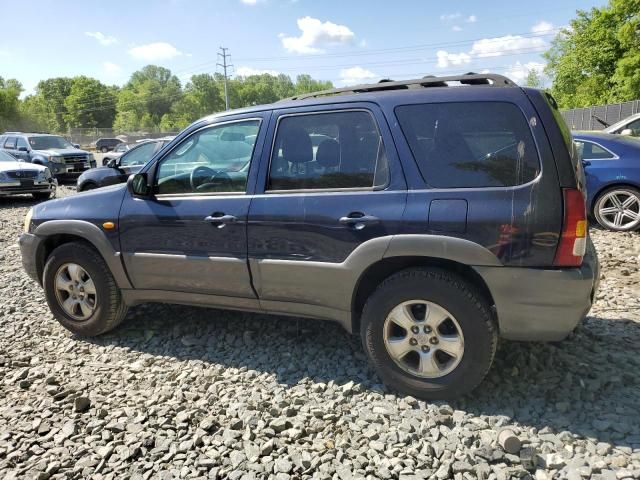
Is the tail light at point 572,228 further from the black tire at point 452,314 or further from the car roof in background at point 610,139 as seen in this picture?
the car roof in background at point 610,139

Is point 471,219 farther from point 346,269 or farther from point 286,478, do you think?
point 286,478

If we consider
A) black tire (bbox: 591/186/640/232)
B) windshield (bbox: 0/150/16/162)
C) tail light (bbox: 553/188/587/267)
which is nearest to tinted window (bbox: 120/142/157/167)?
windshield (bbox: 0/150/16/162)

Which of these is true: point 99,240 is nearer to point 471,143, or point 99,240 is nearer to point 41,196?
point 471,143

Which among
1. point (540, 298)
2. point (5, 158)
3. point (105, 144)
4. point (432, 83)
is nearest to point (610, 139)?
point (432, 83)

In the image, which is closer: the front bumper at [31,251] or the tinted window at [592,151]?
the front bumper at [31,251]

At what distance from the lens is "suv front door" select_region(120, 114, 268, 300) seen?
3416 mm

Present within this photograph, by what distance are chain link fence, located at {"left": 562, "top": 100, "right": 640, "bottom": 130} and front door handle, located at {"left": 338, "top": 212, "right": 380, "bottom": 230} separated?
18.5m

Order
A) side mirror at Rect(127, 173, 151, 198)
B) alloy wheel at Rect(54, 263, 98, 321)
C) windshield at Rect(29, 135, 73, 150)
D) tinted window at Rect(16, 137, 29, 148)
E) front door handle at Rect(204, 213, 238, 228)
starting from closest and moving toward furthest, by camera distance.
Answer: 1. front door handle at Rect(204, 213, 238, 228)
2. side mirror at Rect(127, 173, 151, 198)
3. alloy wheel at Rect(54, 263, 98, 321)
4. tinted window at Rect(16, 137, 29, 148)
5. windshield at Rect(29, 135, 73, 150)

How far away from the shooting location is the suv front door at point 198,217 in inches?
134

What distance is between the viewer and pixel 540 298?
268cm

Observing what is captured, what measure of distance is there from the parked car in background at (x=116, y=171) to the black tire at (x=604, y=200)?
8224mm

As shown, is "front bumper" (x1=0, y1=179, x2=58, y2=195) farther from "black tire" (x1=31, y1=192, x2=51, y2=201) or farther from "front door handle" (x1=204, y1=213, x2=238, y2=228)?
"front door handle" (x1=204, y1=213, x2=238, y2=228)

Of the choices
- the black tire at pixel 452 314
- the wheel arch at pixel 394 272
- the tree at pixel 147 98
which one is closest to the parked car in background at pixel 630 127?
the wheel arch at pixel 394 272

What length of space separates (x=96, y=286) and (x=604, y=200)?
6.89 metres
